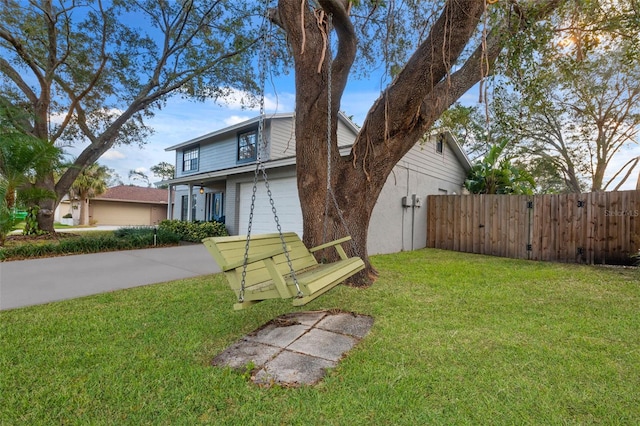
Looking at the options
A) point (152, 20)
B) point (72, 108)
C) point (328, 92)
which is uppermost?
point (152, 20)

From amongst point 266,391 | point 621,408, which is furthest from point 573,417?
point 266,391

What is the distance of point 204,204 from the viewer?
15.7m

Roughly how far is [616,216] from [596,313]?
216 inches

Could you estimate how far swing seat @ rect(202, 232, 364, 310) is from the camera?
2.64 metres

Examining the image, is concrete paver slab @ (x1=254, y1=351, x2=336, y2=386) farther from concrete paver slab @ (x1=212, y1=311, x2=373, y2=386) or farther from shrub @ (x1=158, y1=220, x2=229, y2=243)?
shrub @ (x1=158, y1=220, x2=229, y2=243)

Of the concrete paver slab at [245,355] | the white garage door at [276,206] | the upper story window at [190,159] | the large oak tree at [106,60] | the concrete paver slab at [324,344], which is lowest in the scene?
the concrete paver slab at [245,355]

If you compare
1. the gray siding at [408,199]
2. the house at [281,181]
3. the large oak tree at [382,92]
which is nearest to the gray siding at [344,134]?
the house at [281,181]

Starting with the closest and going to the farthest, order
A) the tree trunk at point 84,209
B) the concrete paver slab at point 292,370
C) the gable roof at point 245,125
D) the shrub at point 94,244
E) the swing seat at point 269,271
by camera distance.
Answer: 1. the concrete paver slab at point 292,370
2. the swing seat at point 269,271
3. the shrub at point 94,244
4. the gable roof at point 245,125
5. the tree trunk at point 84,209

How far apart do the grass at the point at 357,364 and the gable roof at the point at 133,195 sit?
2860 centimetres

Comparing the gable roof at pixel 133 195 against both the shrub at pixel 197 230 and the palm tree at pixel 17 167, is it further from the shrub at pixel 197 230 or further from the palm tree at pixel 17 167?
the palm tree at pixel 17 167

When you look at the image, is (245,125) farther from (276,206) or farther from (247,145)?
(276,206)

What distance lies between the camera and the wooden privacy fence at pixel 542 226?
7.82m

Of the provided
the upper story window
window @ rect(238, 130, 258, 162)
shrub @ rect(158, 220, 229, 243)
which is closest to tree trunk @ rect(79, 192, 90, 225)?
the upper story window

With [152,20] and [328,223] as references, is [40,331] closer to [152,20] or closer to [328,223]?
[328,223]
